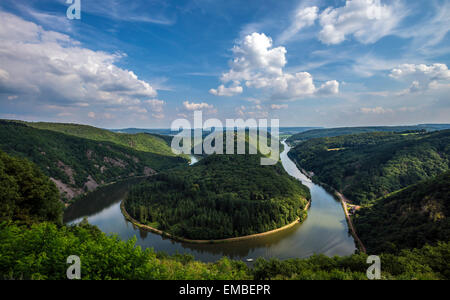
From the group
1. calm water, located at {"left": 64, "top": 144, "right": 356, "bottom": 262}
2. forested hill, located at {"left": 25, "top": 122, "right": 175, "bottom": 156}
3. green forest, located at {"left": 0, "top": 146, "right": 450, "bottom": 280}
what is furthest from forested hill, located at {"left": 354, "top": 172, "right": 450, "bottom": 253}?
forested hill, located at {"left": 25, "top": 122, "right": 175, "bottom": 156}

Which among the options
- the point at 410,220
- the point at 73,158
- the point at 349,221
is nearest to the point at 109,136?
the point at 73,158

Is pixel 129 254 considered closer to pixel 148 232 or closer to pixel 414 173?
pixel 148 232

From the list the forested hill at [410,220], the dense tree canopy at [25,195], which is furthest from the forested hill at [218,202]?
the dense tree canopy at [25,195]

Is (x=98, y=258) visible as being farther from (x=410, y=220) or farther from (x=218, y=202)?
(x=410, y=220)

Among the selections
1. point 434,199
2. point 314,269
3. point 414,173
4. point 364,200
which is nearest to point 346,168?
point 414,173

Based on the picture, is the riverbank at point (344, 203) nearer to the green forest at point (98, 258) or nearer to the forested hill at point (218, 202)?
the forested hill at point (218, 202)
